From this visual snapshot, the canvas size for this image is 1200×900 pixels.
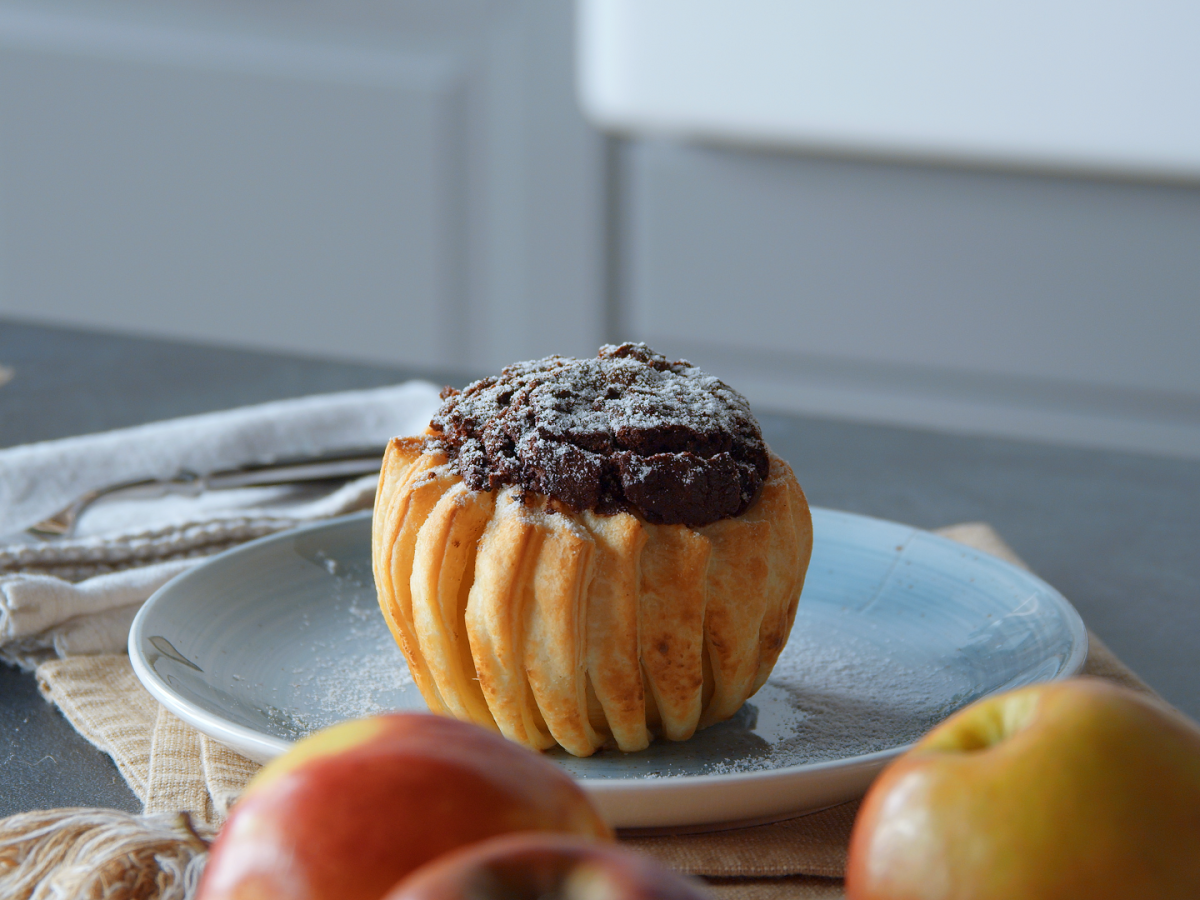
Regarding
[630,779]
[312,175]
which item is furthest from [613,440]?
[312,175]

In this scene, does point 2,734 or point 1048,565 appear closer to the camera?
point 2,734

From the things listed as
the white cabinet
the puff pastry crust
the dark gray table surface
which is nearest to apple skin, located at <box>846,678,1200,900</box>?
the puff pastry crust

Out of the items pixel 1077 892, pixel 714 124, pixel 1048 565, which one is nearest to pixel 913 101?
pixel 714 124

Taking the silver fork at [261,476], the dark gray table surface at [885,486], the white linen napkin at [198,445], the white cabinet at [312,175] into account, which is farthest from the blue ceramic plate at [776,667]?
the white cabinet at [312,175]

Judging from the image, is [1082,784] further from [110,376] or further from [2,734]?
[110,376]

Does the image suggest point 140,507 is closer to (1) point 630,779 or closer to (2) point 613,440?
(2) point 613,440
